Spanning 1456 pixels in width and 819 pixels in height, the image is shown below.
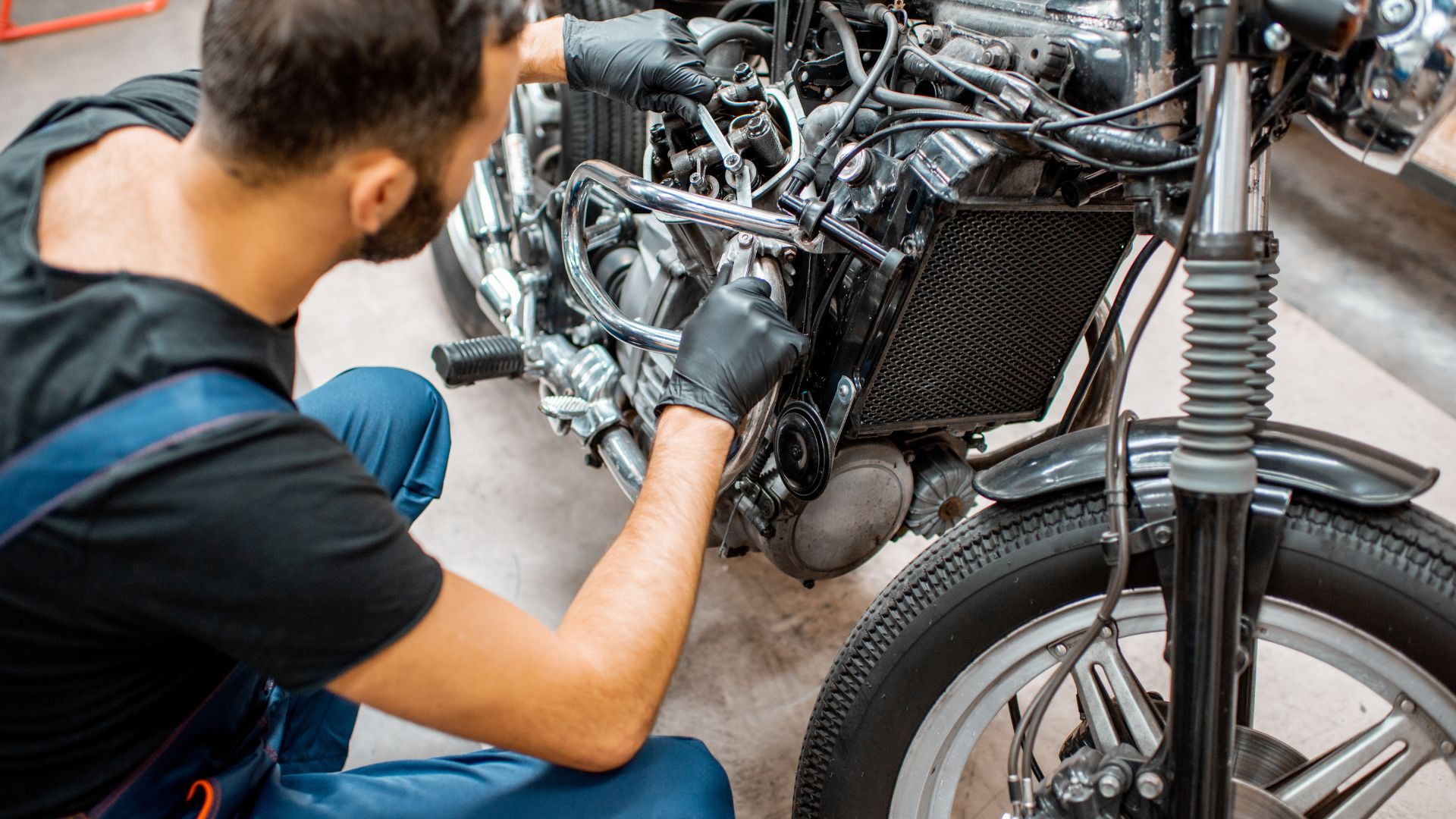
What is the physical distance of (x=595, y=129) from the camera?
2.10 m

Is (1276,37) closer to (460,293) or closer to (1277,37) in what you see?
(1277,37)

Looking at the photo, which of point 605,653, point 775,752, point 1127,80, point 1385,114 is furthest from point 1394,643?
point 775,752

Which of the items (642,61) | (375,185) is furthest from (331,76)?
(642,61)

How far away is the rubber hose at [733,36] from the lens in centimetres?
154

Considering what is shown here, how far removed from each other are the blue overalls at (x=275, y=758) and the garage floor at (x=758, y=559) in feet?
1.45

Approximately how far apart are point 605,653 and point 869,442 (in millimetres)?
538

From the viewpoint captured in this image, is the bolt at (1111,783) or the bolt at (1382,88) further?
the bolt at (1111,783)

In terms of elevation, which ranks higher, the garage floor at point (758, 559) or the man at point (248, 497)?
the man at point (248, 497)

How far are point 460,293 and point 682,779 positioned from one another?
5.14 ft

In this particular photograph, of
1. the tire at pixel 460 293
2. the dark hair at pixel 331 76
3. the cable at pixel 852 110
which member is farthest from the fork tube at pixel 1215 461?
the tire at pixel 460 293

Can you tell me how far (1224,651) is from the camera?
97cm

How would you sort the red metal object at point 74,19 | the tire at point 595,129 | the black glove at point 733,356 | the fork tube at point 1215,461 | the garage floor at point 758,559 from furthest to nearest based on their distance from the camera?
1. the red metal object at point 74,19
2. the tire at point 595,129
3. the garage floor at point 758,559
4. the black glove at point 733,356
5. the fork tube at point 1215,461

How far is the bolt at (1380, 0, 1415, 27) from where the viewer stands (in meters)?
0.88

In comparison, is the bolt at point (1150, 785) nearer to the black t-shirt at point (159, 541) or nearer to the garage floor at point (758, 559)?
the garage floor at point (758, 559)
